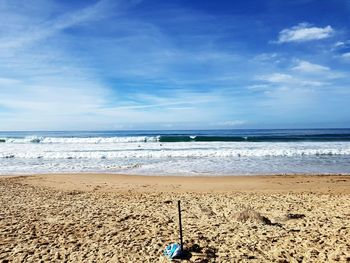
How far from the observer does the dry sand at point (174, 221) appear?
635 centimetres

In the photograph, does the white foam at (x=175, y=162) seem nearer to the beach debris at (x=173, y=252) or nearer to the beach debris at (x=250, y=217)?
the beach debris at (x=250, y=217)

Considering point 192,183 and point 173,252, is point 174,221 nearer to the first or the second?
point 173,252

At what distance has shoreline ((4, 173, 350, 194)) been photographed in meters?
13.0

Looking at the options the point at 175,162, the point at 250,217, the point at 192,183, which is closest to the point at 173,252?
the point at 250,217

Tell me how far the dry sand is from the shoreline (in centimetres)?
7

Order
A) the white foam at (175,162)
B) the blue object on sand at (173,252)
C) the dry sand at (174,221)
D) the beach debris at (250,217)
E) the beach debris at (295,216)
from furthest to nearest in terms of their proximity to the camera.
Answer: the white foam at (175,162) < the beach debris at (295,216) < the beach debris at (250,217) < the dry sand at (174,221) < the blue object on sand at (173,252)

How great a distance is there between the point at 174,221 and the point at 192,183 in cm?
587

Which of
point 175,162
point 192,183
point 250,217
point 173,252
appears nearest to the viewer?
point 173,252

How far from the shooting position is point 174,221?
27.5 ft

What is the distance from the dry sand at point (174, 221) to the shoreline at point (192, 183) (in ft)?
0.23

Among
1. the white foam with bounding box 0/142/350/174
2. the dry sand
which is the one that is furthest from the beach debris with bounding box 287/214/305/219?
the white foam with bounding box 0/142/350/174

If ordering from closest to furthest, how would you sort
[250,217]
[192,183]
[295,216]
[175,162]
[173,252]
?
1. [173,252]
2. [250,217]
3. [295,216]
4. [192,183]
5. [175,162]

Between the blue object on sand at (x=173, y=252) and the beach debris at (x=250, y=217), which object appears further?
the beach debris at (x=250, y=217)

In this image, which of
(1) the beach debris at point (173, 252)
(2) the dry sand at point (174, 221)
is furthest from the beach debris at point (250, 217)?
(1) the beach debris at point (173, 252)
